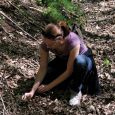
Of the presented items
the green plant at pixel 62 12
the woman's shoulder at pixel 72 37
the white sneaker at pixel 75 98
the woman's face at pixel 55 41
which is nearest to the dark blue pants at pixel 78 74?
the white sneaker at pixel 75 98

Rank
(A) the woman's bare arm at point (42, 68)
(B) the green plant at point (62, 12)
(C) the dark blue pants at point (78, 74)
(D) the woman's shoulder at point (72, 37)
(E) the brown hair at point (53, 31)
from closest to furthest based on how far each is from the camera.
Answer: (E) the brown hair at point (53, 31) < (D) the woman's shoulder at point (72, 37) < (C) the dark blue pants at point (78, 74) < (A) the woman's bare arm at point (42, 68) < (B) the green plant at point (62, 12)

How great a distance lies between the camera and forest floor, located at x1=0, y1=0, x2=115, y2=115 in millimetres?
4734

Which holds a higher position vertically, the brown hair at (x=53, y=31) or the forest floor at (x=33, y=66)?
the brown hair at (x=53, y=31)

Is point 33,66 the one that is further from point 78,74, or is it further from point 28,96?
point 78,74

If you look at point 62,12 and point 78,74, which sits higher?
point 78,74

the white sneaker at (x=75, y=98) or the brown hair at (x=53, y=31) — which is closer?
the brown hair at (x=53, y=31)

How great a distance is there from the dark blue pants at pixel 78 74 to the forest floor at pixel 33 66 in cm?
14

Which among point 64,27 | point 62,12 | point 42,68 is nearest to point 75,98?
point 42,68

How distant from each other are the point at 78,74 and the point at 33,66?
3.62ft

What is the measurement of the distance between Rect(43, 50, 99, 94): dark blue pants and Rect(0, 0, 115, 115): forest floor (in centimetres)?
14

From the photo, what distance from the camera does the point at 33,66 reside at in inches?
221

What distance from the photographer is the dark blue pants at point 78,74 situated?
465 centimetres

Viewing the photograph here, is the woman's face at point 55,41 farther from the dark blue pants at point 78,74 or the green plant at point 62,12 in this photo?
the green plant at point 62,12

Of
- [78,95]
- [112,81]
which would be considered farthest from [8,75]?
[112,81]
